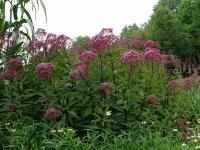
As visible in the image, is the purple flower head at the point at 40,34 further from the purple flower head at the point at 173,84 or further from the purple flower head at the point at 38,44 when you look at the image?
the purple flower head at the point at 173,84

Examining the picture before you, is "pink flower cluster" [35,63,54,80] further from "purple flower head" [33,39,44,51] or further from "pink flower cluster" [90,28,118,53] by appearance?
"purple flower head" [33,39,44,51]

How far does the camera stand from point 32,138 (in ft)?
16.1

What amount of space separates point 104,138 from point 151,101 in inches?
28.9

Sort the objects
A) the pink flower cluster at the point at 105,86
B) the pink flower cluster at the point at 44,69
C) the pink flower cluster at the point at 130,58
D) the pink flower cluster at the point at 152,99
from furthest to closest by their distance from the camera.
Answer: the pink flower cluster at the point at 152,99 → the pink flower cluster at the point at 130,58 → the pink flower cluster at the point at 105,86 → the pink flower cluster at the point at 44,69

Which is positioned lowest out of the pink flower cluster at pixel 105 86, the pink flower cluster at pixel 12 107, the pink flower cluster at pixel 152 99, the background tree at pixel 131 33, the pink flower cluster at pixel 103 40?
the pink flower cluster at pixel 12 107

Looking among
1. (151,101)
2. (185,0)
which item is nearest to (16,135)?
(151,101)

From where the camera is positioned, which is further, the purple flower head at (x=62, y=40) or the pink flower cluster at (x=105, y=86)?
the purple flower head at (x=62, y=40)

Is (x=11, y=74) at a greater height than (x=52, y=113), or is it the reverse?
(x=11, y=74)

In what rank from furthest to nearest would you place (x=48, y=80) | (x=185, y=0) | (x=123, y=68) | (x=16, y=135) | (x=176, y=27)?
1. (x=185, y=0)
2. (x=176, y=27)
3. (x=123, y=68)
4. (x=48, y=80)
5. (x=16, y=135)

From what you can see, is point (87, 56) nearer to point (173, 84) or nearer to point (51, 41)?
point (51, 41)

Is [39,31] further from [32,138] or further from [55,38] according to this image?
[32,138]

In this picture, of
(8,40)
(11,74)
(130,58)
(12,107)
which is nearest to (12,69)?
(11,74)

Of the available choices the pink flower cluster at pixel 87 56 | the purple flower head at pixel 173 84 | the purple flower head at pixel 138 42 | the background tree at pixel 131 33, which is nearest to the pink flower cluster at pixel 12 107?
the pink flower cluster at pixel 87 56

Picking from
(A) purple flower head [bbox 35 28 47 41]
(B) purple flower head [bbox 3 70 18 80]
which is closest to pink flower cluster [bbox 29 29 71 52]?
(A) purple flower head [bbox 35 28 47 41]
